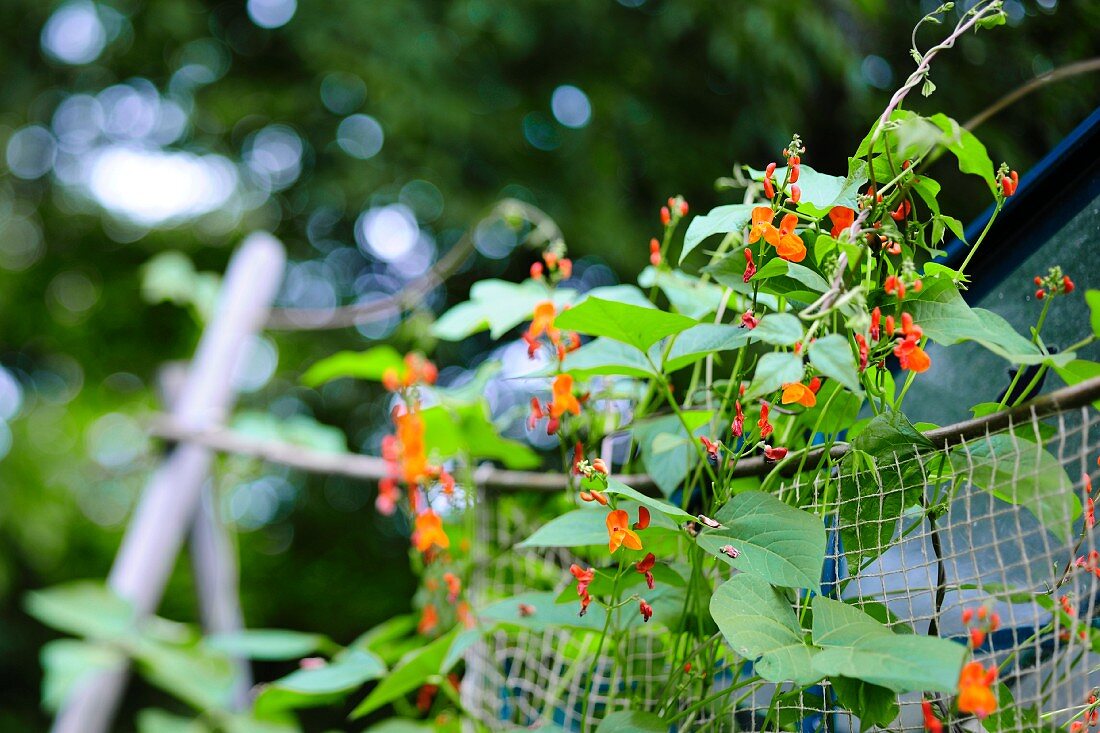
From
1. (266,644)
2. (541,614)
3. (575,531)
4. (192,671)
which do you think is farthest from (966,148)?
(192,671)

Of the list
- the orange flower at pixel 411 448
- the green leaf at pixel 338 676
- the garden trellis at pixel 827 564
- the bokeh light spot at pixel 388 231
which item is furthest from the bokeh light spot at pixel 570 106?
the green leaf at pixel 338 676

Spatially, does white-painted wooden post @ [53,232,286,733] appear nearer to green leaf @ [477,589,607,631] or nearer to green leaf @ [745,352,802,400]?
green leaf @ [477,589,607,631]

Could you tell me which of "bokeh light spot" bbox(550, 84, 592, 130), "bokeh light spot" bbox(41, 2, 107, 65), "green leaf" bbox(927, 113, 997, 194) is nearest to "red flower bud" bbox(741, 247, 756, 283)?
"green leaf" bbox(927, 113, 997, 194)

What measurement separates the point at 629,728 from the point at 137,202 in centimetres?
461

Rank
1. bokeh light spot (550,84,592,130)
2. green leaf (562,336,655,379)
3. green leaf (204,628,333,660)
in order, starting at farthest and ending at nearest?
bokeh light spot (550,84,592,130)
green leaf (204,628,333,660)
green leaf (562,336,655,379)

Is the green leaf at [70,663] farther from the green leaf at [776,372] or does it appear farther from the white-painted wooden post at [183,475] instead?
the green leaf at [776,372]

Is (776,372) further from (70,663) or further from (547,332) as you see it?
(70,663)

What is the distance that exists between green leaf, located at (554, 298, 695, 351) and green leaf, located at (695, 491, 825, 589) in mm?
112

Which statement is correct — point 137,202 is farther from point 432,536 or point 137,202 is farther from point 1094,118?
point 1094,118

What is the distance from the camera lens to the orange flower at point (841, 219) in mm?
461

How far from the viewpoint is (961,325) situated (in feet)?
1.37

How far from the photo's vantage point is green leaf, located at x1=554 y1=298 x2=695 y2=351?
502 millimetres

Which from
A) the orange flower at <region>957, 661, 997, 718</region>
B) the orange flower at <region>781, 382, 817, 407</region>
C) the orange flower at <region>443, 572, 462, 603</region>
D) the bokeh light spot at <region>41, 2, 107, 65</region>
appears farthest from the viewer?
the bokeh light spot at <region>41, 2, 107, 65</region>

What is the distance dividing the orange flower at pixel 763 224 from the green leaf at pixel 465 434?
479 millimetres
